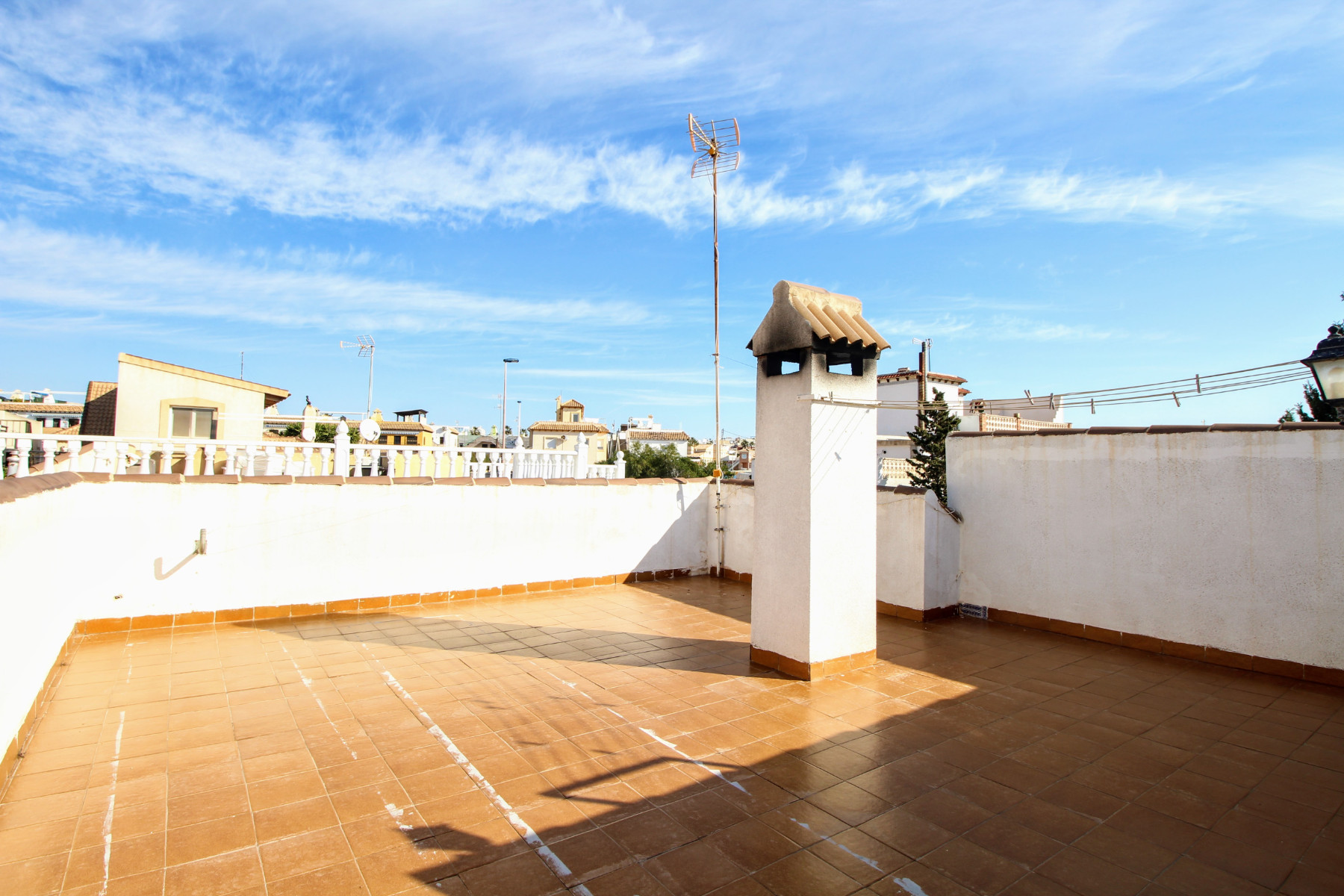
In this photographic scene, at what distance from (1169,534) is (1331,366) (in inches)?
81.4

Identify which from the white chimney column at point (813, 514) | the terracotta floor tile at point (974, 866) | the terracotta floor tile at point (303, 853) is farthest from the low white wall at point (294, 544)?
the terracotta floor tile at point (974, 866)

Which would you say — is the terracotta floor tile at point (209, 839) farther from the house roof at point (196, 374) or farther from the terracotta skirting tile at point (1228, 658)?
the house roof at point (196, 374)

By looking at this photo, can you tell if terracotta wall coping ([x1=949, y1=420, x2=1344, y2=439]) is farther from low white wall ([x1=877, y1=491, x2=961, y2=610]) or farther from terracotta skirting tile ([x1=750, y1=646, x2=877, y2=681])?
terracotta skirting tile ([x1=750, y1=646, x2=877, y2=681])

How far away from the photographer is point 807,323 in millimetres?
4758

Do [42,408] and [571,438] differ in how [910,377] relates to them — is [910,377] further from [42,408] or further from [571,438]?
[42,408]

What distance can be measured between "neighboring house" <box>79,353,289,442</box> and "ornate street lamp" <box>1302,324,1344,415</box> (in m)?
13.7

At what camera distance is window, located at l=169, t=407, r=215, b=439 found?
12203mm

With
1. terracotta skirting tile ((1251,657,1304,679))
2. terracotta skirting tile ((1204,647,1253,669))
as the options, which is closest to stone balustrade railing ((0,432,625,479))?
terracotta skirting tile ((1204,647,1253,669))

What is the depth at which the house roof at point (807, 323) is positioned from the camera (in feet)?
15.7

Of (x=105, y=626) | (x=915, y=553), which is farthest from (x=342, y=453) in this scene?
(x=915, y=553)

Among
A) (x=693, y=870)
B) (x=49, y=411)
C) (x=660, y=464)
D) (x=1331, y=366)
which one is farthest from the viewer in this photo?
(x=660, y=464)

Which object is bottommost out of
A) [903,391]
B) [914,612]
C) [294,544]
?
[914,612]

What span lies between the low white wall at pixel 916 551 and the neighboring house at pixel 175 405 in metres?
10.8

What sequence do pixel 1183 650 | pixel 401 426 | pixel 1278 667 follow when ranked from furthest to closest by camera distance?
pixel 401 426, pixel 1183 650, pixel 1278 667
